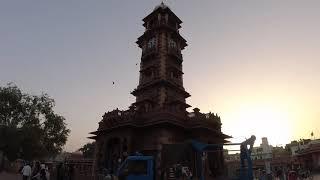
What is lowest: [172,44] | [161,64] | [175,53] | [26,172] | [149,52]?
[26,172]

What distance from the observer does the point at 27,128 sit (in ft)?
131

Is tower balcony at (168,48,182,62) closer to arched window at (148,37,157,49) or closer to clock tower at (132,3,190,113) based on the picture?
clock tower at (132,3,190,113)

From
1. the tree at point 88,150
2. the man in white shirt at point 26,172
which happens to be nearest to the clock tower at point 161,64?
the man in white shirt at point 26,172

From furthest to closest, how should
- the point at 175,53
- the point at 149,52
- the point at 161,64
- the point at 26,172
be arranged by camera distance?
1. the point at 175,53
2. the point at 149,52
3. the point at 161,64
4. the point at 26,172

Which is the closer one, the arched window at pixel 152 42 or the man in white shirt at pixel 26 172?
the man in white shirt at pixel 26 172

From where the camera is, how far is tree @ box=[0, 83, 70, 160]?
38.8 metres

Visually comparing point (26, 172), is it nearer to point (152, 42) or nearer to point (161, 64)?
point (161, 64)

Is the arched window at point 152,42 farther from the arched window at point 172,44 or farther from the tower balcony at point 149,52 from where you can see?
the arched window at point 172,44

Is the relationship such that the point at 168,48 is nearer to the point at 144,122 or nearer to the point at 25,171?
the point at 144,122

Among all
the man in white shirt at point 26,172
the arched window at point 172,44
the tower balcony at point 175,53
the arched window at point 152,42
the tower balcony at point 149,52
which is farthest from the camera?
the arched window at point 172,44

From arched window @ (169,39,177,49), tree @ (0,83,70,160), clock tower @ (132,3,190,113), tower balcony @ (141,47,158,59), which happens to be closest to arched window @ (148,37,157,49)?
clock tower @ (132,3,190,113)

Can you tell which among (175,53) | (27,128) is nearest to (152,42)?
(175,53)

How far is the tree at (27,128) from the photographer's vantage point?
38844 millimetres

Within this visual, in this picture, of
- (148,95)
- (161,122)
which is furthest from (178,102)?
(161,122)
